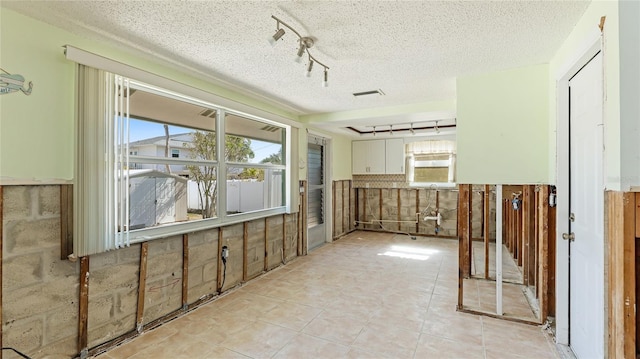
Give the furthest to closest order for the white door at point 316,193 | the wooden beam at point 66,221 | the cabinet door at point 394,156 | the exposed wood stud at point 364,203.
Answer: the exposed wood stud at point 364,203, the cabinet door at point 394,156, the white door at point 316,193, the wooden beam at point 66,221

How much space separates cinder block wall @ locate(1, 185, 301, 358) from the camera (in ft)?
5.75

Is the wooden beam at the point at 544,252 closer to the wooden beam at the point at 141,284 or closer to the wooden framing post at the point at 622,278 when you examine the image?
the wooden framing post at the point at 622,278

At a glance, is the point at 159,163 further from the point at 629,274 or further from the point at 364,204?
the point at 364,204

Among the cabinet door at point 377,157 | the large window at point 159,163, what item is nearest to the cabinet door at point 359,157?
the cabinet door at point 377,157

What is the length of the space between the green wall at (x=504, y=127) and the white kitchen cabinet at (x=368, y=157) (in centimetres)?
375

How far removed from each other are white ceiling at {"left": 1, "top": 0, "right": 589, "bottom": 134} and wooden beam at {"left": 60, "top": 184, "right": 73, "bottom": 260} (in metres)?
1.15

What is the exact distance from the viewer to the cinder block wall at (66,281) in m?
1.75

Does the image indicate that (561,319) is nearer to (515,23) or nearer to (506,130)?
(506,130)

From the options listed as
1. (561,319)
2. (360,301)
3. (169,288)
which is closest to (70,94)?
(169,288)

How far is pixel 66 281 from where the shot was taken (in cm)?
196

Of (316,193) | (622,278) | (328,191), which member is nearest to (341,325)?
(622,278)

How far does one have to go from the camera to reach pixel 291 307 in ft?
9.33

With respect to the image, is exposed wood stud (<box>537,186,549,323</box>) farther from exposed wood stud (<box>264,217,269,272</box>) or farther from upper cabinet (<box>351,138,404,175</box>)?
upper cabinet (<box>351,138,404,175</box>)

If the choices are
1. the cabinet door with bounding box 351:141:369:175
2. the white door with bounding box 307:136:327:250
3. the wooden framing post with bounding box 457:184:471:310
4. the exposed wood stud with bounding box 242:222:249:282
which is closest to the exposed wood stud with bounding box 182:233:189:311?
the exposed wood stud with bounding box 242:222:249:282
